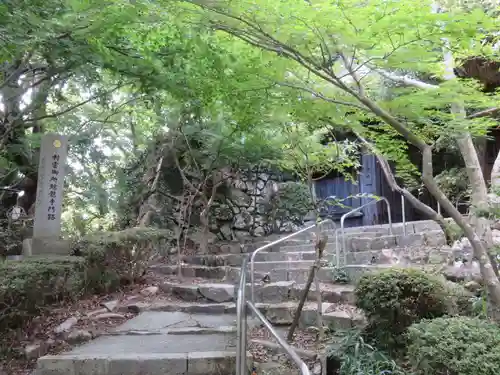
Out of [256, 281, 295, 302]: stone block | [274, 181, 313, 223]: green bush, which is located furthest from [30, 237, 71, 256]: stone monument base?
[274, 181, 313, 223]: green bush

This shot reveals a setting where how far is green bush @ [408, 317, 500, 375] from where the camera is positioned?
285cm

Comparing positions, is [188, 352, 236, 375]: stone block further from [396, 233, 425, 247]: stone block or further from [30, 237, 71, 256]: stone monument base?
[396, 233, 425, 247]: stone block

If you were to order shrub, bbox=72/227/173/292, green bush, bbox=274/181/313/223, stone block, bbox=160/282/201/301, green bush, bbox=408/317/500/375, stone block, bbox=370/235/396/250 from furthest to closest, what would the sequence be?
green bush, bbox=274/181/313/223, stone block, bbox=370/235/396/250, stone block, bbox=160/282/201/301, shrub, bbox=72/227/173/292, green bush, bbox=408/317/500/375

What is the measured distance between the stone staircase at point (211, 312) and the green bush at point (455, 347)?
1.18m

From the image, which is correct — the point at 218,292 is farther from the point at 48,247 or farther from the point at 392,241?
the point at 392,241

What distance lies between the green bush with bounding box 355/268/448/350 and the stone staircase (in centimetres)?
49

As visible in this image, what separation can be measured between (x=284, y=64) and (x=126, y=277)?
16.5 ft

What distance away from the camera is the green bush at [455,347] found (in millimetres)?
2852

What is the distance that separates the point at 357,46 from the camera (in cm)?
301

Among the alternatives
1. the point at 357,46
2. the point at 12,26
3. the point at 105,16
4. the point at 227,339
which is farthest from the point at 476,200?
the point at 12,26

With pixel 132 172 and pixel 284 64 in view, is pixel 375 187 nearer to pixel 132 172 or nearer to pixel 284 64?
pixel 132 172

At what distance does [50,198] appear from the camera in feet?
20.3

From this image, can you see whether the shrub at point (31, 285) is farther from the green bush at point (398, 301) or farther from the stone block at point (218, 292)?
the green bush at point (398, 301)

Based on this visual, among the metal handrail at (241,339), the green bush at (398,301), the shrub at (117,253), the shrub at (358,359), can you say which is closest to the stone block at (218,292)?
the shrub at (117,253)
